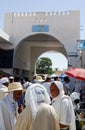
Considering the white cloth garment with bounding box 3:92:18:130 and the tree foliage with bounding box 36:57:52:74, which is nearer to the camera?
the white cloth garment with bounding box 3:92:18:130

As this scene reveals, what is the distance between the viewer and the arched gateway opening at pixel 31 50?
2428 cm

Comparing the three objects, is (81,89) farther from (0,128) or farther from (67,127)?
(0,128)

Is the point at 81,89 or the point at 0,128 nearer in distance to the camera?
the point at 0,128

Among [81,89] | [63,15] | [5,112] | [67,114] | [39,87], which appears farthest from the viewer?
[63,15]

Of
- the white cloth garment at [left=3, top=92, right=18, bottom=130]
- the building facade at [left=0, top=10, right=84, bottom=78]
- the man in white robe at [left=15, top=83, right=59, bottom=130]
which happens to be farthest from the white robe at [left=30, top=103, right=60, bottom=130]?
the building facade at [left=0, top=10, right=84, bottom=78]

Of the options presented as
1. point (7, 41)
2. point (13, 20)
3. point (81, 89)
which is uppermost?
point (13, 20)

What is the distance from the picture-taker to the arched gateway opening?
2428 centimetres

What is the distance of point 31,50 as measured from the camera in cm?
2842

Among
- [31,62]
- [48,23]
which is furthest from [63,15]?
[31,62]

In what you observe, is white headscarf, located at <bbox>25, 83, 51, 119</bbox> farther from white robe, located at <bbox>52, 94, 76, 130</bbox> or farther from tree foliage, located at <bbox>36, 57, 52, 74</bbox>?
tree foliage, located at <bbox>36, 57, 52, 74</bbox>

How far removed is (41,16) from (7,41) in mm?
2830

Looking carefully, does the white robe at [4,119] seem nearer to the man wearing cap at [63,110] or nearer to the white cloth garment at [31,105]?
the white cloth garment at [31,105]

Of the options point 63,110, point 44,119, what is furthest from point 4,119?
point 63,110

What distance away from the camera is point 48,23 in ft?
73.4
